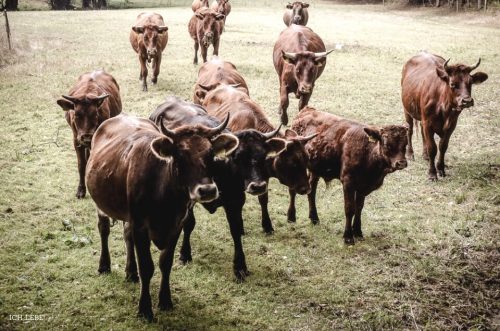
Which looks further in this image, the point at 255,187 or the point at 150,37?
the point at 150,37

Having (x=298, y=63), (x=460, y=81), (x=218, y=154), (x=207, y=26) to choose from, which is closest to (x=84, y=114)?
(x=218, y=154)

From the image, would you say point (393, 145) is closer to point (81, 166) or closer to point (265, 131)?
point (265, 131)

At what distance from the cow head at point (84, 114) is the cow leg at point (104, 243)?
1.93m

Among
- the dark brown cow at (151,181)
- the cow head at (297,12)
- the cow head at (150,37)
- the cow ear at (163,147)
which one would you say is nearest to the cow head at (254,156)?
the dark brown cow at (151,181)

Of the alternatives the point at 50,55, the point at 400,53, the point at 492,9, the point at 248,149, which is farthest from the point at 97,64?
the point at 492,9

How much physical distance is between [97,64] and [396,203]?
12.5 metres

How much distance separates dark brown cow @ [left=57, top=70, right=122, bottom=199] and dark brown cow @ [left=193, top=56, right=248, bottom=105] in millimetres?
1483

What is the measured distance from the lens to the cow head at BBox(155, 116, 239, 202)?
4258mm

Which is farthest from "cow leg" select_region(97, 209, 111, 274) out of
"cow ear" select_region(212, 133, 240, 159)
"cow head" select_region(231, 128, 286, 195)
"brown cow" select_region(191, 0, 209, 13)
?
"brown cow" select_region(191, 0, 209, 13)

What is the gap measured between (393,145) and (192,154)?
284 cm

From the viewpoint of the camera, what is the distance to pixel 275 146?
5801 mm

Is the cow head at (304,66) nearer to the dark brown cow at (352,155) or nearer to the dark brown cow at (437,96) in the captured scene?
the dark brown cow at (437,96)

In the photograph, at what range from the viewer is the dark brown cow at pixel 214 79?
8873 mm

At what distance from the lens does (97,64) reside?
16.9 meters
